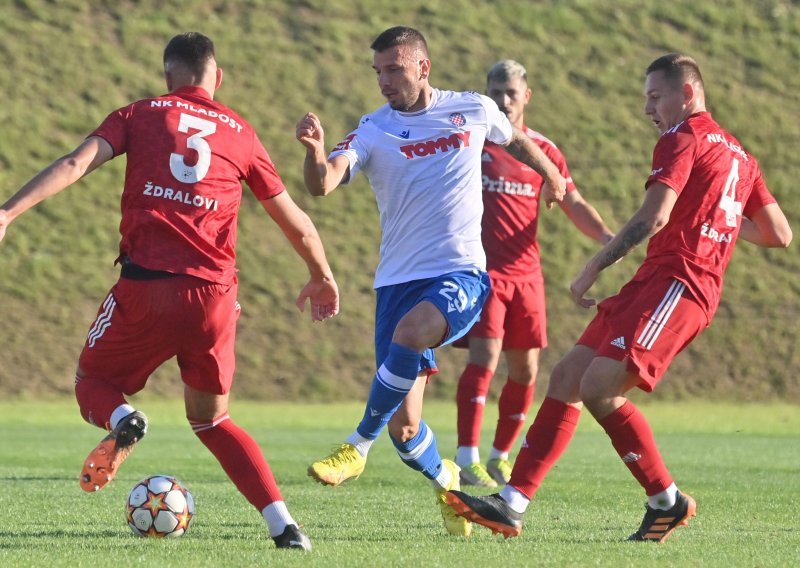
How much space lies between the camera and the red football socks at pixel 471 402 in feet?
31.7

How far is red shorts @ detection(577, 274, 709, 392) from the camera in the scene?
6.20m

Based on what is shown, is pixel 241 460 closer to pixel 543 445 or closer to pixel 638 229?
pixel 543 445

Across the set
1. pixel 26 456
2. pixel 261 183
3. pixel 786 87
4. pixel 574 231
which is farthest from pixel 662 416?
pixel 261 183

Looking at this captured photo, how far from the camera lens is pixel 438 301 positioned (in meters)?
6.61

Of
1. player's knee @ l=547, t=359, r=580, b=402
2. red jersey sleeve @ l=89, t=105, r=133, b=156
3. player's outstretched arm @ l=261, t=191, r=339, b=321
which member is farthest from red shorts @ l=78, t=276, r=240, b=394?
player's knee @ l=547, t=359, r=580, b=402

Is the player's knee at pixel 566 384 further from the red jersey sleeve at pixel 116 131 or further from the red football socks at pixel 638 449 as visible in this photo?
the red jersey sleeve at pixel 116 131

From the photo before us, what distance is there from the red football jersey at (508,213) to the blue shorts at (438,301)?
10.1 feet

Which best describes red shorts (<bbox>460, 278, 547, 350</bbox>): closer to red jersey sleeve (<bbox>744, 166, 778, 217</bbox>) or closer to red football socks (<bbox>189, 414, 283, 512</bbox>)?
red jersey sleeve (<bbox>744, 166, 778, 217</bbox>)

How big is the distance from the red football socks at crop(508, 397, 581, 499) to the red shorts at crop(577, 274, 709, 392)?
0.39 meters

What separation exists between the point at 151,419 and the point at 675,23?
18.4 m

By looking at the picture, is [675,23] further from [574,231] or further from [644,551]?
[644,551]

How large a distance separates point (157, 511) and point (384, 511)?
1.73 metres

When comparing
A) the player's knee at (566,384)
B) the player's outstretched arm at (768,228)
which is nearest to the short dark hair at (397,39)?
the player's knee at (566,384)

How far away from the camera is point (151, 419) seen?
18281 mm
